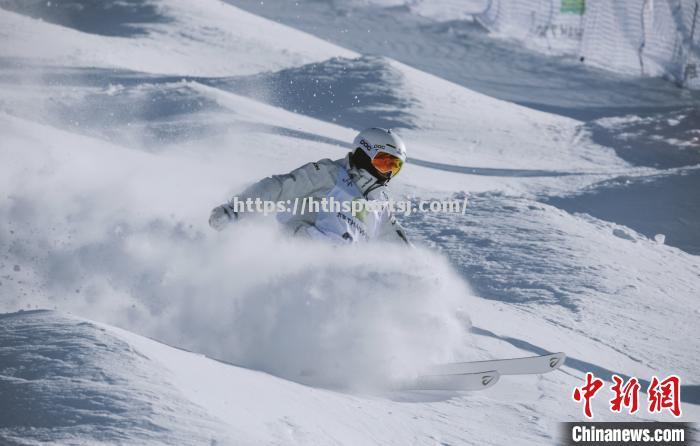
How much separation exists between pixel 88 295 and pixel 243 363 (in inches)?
64.6

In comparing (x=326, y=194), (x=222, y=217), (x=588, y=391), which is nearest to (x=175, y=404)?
(x=222, y=217)

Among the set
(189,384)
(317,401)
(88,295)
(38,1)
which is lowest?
(38,1)

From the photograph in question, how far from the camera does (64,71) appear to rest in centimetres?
2134

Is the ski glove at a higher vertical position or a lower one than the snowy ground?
higher

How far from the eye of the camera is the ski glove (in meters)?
6.76

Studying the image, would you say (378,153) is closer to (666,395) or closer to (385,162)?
(385,162)

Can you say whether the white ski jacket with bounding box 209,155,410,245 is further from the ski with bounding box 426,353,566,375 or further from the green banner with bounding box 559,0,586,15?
the green banner with bounding box 559,0,586,15

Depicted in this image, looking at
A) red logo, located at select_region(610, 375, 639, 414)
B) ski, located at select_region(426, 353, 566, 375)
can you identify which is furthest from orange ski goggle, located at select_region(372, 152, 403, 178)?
red logo, located at select_region(610, 375, 639, 414)

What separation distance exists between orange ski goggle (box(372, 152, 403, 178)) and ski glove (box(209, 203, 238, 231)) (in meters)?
1.27

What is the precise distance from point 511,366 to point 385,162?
1.89 m

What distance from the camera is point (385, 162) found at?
24.2 ft

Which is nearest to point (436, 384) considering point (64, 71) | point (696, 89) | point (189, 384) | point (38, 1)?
point (189, 384)

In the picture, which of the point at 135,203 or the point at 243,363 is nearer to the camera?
the point at 243,363

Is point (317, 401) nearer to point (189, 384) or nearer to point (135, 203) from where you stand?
point (189, 384)
